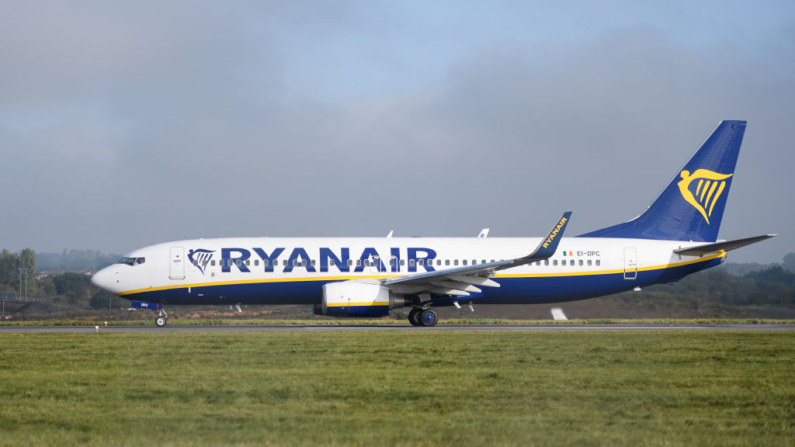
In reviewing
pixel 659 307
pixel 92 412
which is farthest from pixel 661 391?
pixel 659 307

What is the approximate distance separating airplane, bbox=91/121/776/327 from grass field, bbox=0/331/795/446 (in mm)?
9424

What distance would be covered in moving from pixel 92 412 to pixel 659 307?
88.1ft

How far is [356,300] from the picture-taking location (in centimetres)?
2677

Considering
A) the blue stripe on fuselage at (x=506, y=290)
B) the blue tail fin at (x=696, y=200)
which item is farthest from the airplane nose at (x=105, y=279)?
the blue tail fin at (x=696, y=200)

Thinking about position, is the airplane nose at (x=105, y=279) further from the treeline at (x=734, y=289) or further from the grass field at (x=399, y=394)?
the treeline at (x=734, y=289)

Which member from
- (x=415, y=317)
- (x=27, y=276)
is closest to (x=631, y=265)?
(x=415, y=317)

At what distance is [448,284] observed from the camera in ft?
92.3

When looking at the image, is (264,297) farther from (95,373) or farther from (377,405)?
(377,405)

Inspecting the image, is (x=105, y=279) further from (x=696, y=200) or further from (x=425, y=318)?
(x=696, y=200)

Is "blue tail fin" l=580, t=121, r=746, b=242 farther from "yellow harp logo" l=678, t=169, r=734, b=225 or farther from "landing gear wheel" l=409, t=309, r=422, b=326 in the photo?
"landing gear wheel" l=409, t=309, r=422, b=326

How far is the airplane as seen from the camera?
28344mm

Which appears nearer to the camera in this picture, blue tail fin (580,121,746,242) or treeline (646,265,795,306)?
blue tail fin (580,121,746,242)

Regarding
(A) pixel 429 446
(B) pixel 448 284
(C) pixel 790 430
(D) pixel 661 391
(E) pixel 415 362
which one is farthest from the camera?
(B) pixel 448 284

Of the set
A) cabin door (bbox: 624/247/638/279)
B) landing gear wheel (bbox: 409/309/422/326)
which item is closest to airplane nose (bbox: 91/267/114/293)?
landing gear wheel (bbox: 409/309/422/326)
